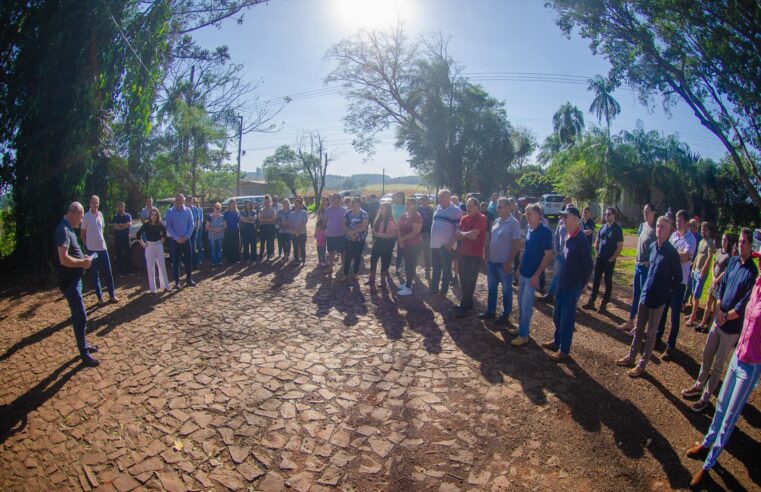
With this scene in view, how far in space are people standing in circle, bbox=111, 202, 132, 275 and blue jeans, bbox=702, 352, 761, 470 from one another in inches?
433

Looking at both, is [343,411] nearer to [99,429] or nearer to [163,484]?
[163,484]

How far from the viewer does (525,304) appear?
5406 millimetres

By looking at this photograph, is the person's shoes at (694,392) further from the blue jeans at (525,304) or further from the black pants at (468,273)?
the black pants at (468,273)

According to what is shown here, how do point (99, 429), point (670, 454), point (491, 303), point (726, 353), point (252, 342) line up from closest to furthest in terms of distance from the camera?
point (670, 454) → point (99, 429) → point (726, 353) → point (252, 342) → point (491, 303)

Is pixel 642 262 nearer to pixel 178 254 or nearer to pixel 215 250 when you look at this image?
pixel 178 254

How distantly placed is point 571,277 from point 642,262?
200 centimetres

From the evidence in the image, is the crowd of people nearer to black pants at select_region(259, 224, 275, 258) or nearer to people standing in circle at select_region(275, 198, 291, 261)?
people standing in circle at select_region(275, 198, 291, 261)

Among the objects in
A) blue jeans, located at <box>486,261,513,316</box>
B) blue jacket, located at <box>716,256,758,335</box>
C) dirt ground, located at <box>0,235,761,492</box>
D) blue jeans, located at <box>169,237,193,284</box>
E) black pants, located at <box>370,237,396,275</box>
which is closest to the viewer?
dirt ground, located at <box>0,235,761,492</box>

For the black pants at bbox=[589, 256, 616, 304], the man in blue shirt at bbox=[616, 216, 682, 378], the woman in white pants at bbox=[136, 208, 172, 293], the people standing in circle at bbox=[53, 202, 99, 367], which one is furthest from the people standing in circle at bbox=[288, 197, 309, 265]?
the man in blue shirt at bbox=[616, 216, 682, 378]

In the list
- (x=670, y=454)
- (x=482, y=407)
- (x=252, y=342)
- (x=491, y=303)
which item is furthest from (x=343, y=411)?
(x=491, y=303)

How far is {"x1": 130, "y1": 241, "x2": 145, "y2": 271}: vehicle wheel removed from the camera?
9961mm

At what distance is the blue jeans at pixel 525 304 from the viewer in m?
5.34

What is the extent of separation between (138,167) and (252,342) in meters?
15.5

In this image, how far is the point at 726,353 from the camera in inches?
154
